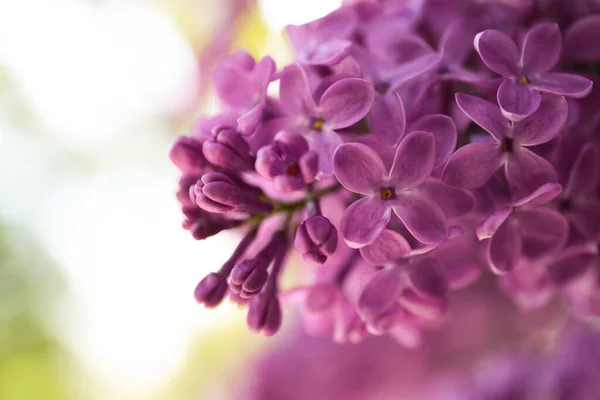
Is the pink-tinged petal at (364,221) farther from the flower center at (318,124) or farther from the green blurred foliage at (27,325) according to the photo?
the green blurred foliage at (27,325)

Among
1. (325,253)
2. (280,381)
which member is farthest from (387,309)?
(280,381)

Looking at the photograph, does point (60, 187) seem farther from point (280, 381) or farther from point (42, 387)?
point (280, 381)

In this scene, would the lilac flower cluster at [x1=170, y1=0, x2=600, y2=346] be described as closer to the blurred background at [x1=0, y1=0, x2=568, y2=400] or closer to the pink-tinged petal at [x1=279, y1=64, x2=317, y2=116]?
the pink-tinged petal at [x1=279, y1=64, x2=317, y2=116]

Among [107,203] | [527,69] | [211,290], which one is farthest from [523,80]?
[107,203]

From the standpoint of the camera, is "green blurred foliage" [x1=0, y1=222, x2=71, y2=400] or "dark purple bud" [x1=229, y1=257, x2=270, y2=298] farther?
"green blurred foliage" [x1=0, y1=222, x2=71, y2=400]

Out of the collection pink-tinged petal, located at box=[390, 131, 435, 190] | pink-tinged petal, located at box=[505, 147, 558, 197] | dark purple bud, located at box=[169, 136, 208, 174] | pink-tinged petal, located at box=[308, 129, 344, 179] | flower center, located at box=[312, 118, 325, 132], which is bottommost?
pink-tinged petal, located at box=[505, 147, 558, 197]

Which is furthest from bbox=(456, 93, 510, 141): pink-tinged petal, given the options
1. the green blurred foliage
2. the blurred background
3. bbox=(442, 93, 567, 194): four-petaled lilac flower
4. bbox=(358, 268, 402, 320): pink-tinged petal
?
the green blurred foliage

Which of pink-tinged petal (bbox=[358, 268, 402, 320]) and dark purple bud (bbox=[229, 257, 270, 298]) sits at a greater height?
dark purple bud (bbox=[229, 257, 270, 298])

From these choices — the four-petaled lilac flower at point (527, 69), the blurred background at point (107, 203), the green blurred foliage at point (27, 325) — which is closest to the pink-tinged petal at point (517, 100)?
the four-petaled lilac flower at point (527, 69)
